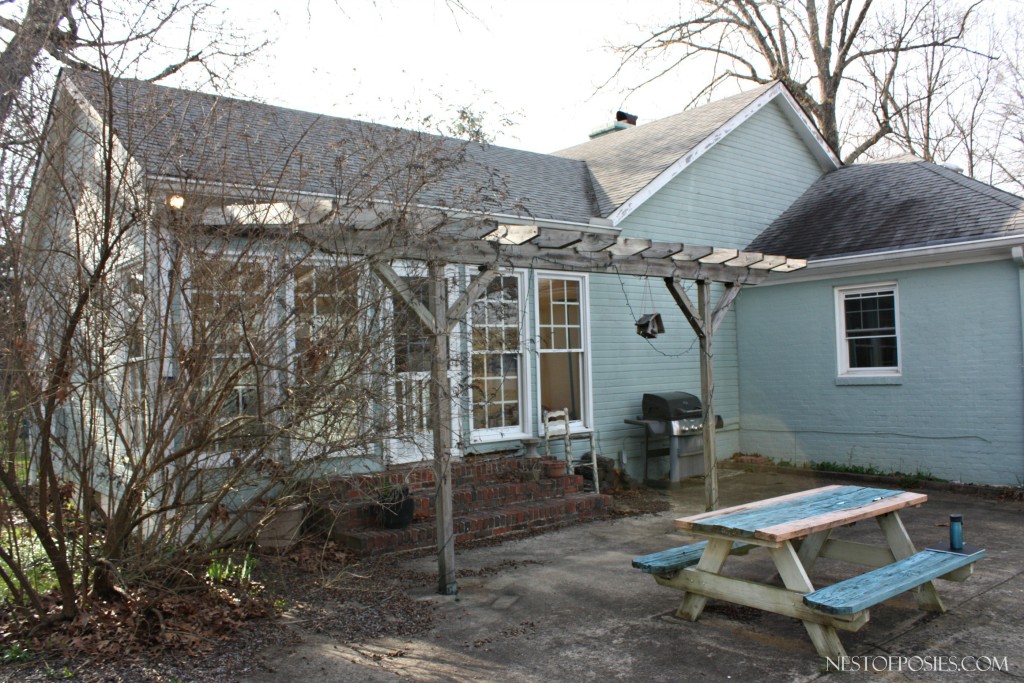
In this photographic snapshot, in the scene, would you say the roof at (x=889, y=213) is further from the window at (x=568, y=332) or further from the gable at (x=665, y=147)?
the window at (x=568, y=332)

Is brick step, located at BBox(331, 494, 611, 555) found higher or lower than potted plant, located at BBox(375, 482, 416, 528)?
lower

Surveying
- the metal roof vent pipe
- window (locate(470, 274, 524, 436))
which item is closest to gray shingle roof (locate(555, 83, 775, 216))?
the metal roof vent pipe

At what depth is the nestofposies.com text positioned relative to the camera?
14.6 feet

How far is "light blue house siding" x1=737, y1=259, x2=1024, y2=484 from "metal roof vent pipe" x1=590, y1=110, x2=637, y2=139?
552 centimetres

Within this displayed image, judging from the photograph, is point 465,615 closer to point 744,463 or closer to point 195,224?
point 195,224

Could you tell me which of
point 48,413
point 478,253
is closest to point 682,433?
point 478,253

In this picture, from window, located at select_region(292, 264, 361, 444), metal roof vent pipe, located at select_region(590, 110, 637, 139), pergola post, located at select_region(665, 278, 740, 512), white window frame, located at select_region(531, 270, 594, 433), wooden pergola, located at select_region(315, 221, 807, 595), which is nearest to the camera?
window, located at select_region(292, 264, 361, 444)

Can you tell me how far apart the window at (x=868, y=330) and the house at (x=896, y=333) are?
2 centimetres

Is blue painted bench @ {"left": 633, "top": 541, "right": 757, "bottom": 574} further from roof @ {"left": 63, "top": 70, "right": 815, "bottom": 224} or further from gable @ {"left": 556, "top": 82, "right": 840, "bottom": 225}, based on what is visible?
gable @ {"left": 556, "top": 82, "right": 840, "bottom": 225}

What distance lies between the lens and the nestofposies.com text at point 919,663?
4.44 meters

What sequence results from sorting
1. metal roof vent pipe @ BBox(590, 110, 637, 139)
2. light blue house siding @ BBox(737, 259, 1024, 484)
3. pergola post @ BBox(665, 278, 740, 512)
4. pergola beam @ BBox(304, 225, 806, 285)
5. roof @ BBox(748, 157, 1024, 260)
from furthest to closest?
metal roof vent pipe @ BBox(590, 110, 637, 139)
roof @ BBox(748, 157, 1024, 260)
light blue house siding @ BBox(737, 259, 1024, 484)
pergola post @ BBox(665, 278, 740, 512)
pergola beam @ BBox(304, 225, 806, 285)

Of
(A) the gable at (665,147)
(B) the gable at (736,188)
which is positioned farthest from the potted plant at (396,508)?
(B) the gable at (736,188)

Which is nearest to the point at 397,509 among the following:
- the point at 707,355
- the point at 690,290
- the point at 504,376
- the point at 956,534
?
the point at 504,376

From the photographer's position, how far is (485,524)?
7.72 m
